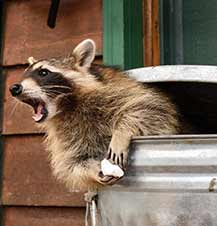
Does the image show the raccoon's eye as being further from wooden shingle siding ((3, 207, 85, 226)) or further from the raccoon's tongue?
wooden shingle siding ((3, 207, 85, 226))

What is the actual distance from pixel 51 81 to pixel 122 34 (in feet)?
1.35

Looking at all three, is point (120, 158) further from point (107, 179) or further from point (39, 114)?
point (39, 114)

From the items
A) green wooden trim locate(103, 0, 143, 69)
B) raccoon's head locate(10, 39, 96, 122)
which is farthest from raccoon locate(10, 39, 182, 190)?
green wooden trim locate(103, 0, 143, 69)

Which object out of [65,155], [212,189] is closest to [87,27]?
[65,155]

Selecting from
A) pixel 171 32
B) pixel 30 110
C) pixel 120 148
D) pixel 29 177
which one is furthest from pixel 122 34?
pixel 120 148

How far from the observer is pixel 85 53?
1.24 metres

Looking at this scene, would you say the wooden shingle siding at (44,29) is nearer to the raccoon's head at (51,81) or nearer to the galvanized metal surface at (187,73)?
the raccoon's head at (51,81)

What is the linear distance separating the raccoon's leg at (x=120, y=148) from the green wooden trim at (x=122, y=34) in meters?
0.55

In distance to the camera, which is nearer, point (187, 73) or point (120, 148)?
point (120, 148)

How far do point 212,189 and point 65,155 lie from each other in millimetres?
358

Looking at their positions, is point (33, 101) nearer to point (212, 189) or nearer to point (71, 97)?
point (71, 97)

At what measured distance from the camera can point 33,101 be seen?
3.74ft

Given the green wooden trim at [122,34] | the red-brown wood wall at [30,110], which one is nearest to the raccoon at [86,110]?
the green wooden trim at [122,34]

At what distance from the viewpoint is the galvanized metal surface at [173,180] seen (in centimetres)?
82
